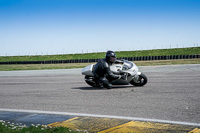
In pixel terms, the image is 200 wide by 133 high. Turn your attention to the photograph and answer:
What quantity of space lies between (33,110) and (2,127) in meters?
1.80

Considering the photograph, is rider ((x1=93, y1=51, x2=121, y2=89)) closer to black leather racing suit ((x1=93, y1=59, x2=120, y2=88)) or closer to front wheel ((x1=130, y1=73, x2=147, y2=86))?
black leather racing suit ((x1=93, y1=59, x2=120, y2=88))

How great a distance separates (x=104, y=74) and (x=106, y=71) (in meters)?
0.28

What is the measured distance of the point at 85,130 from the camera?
4.75 m

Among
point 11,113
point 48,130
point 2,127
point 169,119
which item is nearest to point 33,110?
point 11,113

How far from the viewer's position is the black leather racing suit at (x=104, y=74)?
33.9 feet

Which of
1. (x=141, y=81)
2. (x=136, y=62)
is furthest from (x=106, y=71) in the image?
(x=136, y=62)

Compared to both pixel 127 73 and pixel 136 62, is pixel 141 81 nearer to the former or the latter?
pixel 127 73

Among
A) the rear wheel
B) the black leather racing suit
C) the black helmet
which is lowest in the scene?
the rear wheel

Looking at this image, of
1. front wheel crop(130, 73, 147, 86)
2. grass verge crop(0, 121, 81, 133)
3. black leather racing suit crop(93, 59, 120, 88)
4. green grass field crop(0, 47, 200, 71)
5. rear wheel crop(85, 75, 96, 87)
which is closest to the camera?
grass verge crop(0, 121, 81, 133)

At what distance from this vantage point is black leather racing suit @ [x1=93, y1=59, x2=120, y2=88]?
1032 centimetres

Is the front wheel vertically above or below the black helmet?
below

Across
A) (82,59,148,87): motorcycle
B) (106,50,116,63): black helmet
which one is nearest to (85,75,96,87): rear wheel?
(82,59,148,87): motorcycle

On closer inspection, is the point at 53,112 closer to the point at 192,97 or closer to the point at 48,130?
the point at 48,130

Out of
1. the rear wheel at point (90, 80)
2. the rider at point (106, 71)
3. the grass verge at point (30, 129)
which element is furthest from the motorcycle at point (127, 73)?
the grass verge at point (30, 129)
